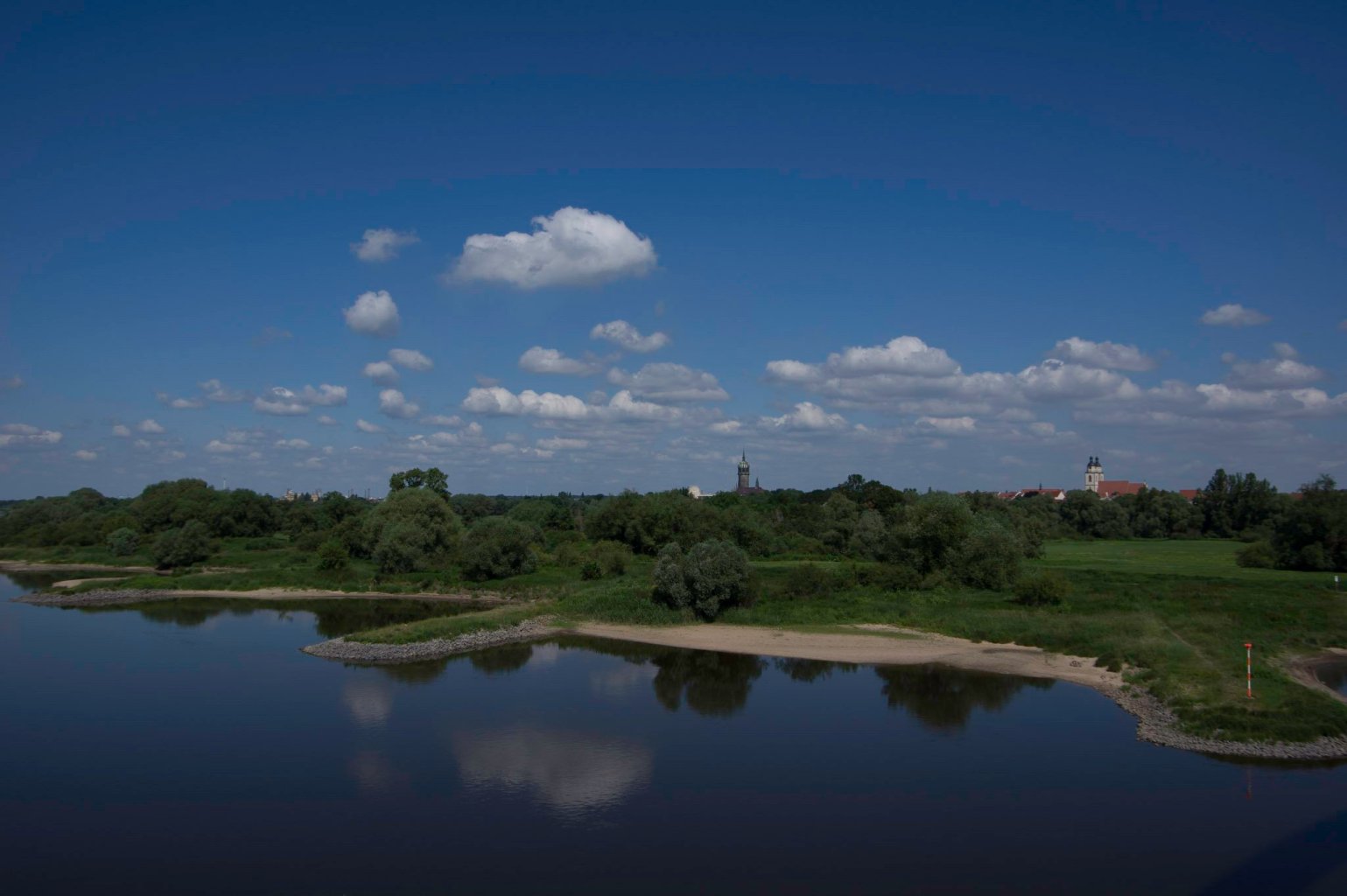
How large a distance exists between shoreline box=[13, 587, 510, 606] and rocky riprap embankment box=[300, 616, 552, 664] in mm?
12419

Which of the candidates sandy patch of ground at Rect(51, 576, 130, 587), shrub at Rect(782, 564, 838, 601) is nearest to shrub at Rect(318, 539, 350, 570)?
sandy patch of ground at Rect(51, 576, 130, 587)

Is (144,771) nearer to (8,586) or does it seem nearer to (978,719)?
(978,719)

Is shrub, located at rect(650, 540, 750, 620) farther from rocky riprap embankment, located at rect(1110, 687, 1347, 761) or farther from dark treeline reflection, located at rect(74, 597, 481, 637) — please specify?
rocky riprap embankment, located at rect(1110, 687, 1347, 761)

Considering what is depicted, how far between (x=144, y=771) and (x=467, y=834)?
10.4 m

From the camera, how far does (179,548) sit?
6750cm

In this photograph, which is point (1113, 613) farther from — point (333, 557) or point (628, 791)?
point (333, 557)

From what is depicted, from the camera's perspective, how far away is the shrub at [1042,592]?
140 feet

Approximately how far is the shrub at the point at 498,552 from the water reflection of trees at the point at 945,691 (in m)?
32.3

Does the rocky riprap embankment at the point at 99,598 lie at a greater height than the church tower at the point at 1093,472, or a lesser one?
lesser

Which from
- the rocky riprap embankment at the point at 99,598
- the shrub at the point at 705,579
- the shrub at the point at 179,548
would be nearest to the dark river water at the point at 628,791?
the shrub at the point at 705,579

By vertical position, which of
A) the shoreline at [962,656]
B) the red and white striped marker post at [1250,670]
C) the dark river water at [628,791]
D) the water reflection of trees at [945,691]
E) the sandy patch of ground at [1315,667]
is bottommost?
the dark river water at [628,791]

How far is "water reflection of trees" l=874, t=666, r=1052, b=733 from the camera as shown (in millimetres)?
26922

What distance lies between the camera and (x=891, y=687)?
3044 cm

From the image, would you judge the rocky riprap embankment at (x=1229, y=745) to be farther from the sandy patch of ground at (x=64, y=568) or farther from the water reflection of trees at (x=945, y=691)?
the sandy patch of ground at (x=64, y=568)
